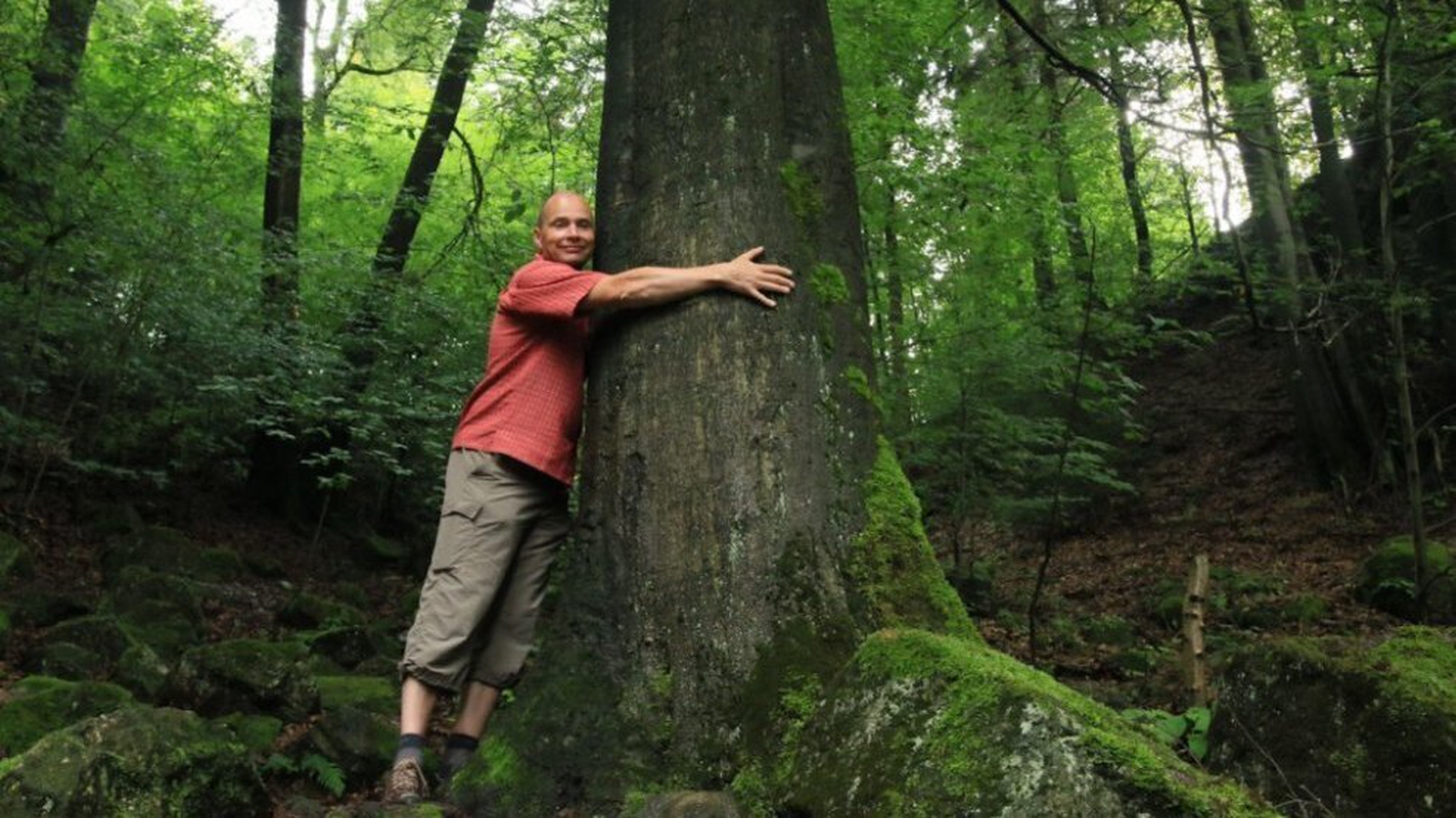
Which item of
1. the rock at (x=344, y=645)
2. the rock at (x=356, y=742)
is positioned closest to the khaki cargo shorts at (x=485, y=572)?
the rock at (x=356, y=742)

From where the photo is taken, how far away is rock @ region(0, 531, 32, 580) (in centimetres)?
809

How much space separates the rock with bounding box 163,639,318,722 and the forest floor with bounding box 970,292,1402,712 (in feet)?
14.3

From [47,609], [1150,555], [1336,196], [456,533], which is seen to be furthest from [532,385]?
[1336,196]

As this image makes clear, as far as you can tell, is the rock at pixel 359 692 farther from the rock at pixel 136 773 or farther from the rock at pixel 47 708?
the rock at pixel 136 773

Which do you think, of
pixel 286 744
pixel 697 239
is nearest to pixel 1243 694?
pixel 697 239

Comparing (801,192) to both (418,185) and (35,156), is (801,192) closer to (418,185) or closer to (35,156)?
(35,156)

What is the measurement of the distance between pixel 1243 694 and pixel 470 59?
34.7ft

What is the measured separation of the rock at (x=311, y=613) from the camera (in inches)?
351

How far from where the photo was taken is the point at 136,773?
9.91ft

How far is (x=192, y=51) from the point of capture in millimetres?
10305

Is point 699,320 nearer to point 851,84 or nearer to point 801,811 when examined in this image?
point 801,811

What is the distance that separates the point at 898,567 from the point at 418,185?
1047 cm

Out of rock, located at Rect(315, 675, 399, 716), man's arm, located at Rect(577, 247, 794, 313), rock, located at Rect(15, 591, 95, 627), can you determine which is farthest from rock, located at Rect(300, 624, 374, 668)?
man's arm, located at Rect(577, 247, 794, 313)

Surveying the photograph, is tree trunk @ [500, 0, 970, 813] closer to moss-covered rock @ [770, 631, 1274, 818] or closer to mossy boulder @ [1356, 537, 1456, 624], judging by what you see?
moss-covered rock @ [770, 631, 1274, 818]
